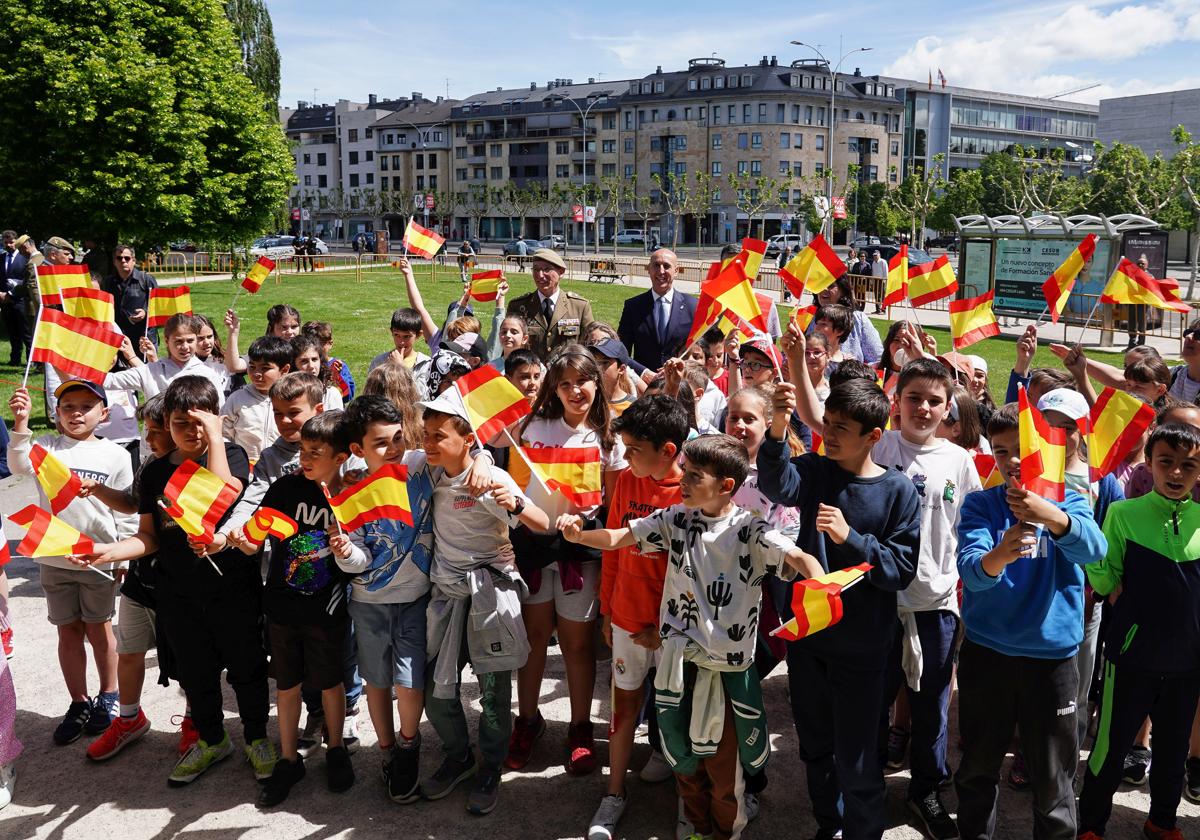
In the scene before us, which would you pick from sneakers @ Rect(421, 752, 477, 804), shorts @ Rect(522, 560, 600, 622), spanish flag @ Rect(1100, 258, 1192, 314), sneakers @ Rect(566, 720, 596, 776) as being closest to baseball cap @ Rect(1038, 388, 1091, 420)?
shorts @ Rect(522, 560, 600, 622)

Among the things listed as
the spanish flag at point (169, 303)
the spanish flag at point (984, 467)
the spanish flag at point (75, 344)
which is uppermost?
the spanish flag at point (169, 303)

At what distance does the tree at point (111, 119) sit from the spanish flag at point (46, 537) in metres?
19.8

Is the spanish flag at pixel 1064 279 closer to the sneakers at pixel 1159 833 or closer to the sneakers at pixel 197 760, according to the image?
the sneakers at pixel 1159 833

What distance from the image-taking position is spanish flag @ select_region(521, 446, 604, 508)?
4102mm

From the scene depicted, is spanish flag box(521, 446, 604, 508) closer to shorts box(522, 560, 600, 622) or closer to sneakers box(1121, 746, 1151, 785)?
shorts box(522, 560, 600, 622)

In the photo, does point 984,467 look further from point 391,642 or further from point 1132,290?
point 1132,290

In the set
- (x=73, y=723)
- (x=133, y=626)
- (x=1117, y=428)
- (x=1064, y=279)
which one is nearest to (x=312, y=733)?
(x=133, y=626)

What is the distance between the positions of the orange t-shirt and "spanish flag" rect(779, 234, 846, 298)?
2.85 metres

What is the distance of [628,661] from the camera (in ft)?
13.3

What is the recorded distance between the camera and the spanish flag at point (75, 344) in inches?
203

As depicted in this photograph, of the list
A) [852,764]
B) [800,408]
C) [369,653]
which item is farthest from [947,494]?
[369,653]

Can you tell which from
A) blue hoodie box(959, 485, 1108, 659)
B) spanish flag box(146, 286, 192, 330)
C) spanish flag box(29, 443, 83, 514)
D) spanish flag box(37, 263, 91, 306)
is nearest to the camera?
blue hoodie box(959, 485, 1108, 659)

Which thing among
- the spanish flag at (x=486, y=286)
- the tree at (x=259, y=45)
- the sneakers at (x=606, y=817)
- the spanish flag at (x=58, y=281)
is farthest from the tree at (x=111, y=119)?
the sneakers at (x=606, y=817)

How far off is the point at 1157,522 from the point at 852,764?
1.51 metres
